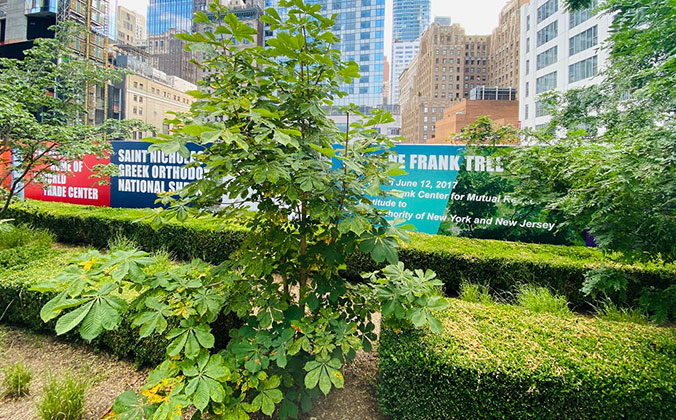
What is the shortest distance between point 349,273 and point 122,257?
13.2ft

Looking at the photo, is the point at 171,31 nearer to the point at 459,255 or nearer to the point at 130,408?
the point at 459,255

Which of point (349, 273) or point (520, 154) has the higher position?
point (520, 154)

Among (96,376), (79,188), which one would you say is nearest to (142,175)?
(79,188)

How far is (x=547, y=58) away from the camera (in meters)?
39.9

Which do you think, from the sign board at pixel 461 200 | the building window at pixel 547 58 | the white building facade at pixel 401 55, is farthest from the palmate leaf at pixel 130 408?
the white building facade at pixel 401 55

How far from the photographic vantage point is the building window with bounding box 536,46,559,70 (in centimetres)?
3816

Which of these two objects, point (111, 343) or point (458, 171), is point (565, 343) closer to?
point (111, 343)

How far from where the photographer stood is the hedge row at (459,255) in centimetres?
430

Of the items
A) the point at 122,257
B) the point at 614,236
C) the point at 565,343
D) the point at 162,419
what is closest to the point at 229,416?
the point at 162,419

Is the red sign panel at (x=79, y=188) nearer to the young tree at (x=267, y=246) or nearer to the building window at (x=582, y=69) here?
the young tree at (x=267, y=246)

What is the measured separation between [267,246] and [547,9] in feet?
169

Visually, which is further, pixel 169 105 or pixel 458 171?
pixel 169 105

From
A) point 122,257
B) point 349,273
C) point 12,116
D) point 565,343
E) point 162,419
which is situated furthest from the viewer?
point 349,273

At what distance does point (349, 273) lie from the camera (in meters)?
5.46
